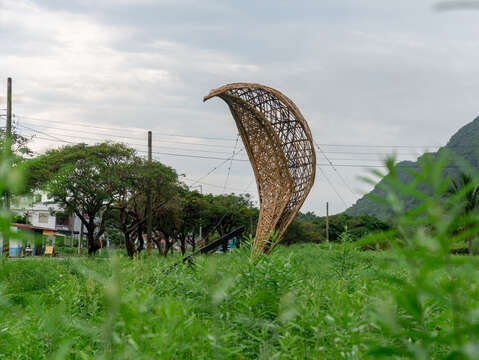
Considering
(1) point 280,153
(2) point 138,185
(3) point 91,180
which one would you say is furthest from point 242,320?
(2) point 138,185

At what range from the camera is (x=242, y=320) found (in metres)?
2.02

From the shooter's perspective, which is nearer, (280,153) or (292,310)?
(292,310)

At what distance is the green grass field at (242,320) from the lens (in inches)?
31.9

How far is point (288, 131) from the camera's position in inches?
530

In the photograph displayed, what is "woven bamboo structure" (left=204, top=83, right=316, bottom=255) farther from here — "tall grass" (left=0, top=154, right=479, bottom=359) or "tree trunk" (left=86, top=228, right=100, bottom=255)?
"tree trunk" (left=86, top=228, right=100, bottom=255)

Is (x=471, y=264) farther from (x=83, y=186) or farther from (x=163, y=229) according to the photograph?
(x=163, y=229)

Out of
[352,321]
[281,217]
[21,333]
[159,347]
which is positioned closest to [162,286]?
[21,333]

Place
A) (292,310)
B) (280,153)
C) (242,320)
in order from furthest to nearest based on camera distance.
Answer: (280,153), (242,320), (292,310)

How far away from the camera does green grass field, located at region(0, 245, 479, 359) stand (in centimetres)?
81

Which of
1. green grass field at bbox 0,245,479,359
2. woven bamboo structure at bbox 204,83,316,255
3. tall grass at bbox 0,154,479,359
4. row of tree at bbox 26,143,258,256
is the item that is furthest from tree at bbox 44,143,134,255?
green grass field at bbox 0,245,479,359

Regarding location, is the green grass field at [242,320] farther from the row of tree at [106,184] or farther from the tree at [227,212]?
the tree at [227,212]

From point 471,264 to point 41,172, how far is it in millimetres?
21097

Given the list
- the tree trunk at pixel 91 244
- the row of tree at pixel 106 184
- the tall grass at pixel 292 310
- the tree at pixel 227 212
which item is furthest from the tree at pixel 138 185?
the tall grass at pixel 292 310

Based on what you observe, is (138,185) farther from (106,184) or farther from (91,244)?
(91,244)
